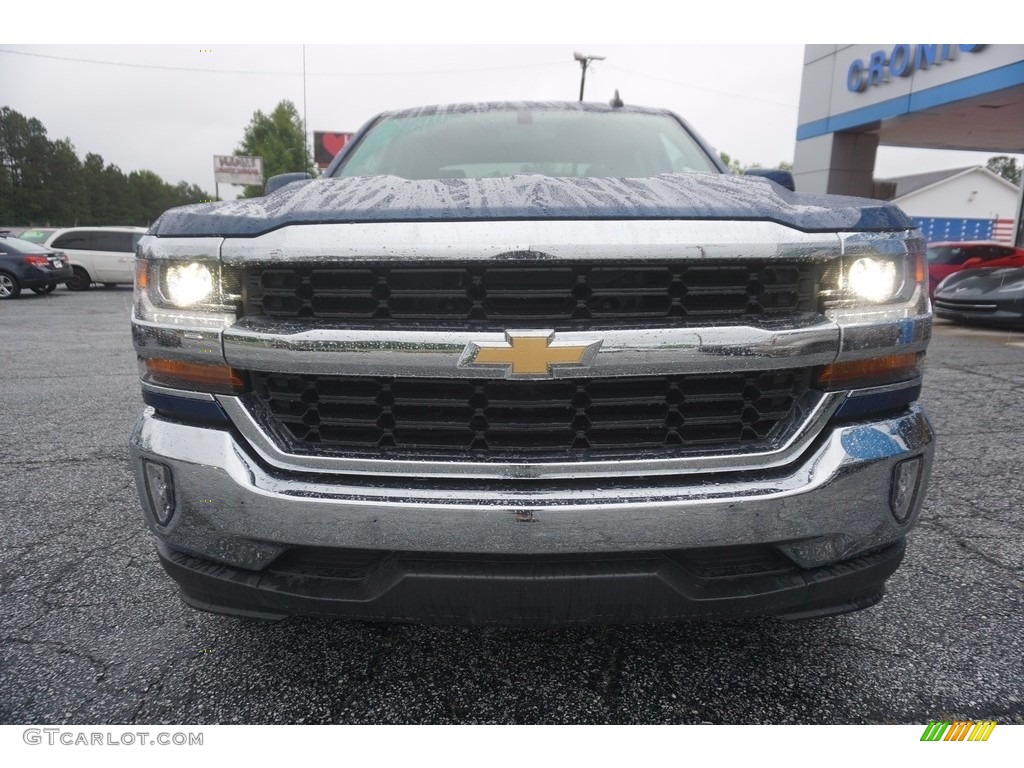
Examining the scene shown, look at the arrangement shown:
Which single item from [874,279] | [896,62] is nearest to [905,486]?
[874,279]

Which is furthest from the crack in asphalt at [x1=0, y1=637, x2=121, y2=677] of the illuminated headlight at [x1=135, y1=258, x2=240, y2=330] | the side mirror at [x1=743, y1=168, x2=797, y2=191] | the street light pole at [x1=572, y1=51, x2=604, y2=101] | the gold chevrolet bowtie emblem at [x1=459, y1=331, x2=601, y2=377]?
the street light pole at [x1=572, y1=51, x2=604, y2=101]

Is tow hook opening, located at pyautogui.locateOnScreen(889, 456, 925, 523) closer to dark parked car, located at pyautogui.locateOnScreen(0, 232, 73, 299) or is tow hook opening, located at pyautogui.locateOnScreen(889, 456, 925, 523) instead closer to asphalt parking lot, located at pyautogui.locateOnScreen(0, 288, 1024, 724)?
asphalt parking lot, located at pyautogui.locateOnScreen(0, 288, 1024, 724)

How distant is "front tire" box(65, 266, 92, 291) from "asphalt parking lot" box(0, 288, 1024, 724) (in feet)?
56.2

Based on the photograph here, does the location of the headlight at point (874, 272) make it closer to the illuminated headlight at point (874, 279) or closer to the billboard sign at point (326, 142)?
the illuminated headlight at point (874, 279)

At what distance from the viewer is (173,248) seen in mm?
1520

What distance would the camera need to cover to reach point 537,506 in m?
1.41

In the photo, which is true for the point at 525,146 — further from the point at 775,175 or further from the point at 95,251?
the point at 95,251

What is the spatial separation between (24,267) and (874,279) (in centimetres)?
1752

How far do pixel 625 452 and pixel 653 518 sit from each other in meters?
0.18

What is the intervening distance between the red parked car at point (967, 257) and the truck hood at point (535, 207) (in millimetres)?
10723

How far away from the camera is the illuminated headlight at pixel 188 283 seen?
4.96ft

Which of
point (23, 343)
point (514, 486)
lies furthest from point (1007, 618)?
point (23, 343)

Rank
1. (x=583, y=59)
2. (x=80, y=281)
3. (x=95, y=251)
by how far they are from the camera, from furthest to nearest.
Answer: (x=583, y=59) < (x=80, y=281) < (x=95, y=251)

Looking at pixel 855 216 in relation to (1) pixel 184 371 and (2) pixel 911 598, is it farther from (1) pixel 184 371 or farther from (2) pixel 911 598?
(1) pixel 184 371
